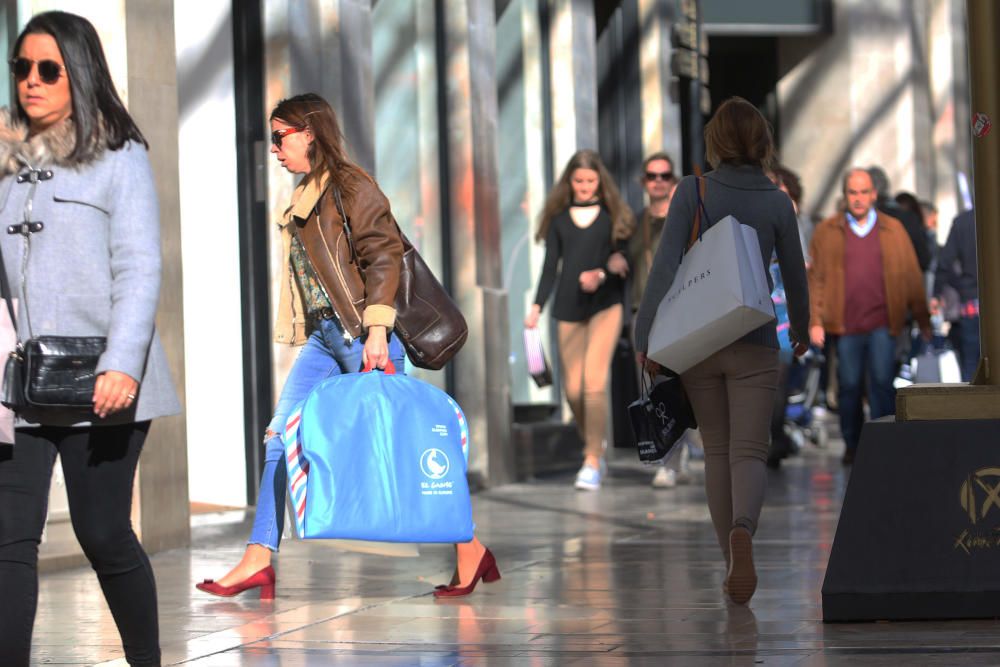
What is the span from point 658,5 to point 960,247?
546 cm

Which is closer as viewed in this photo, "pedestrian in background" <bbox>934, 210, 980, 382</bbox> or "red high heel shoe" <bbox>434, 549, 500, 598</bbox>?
"red high heel shoe" <bbox>434, 549, 500, 598</bbox>

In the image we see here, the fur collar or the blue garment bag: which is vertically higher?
the fur collar

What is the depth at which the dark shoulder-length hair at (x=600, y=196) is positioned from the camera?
12062 millimetres

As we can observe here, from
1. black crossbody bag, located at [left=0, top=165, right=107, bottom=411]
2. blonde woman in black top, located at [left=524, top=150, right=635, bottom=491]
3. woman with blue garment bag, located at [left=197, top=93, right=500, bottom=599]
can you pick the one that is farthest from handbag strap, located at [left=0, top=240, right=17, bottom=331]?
blonde woman in black top, located at [left=524, top=150, right=635, bottom=491]

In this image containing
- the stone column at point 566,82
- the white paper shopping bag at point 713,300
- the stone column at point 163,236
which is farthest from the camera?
the stone column at point 566,82

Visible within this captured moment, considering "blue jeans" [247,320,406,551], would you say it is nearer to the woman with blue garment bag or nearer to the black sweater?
the woman with blue garment bag

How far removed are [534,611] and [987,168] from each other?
6.92ft

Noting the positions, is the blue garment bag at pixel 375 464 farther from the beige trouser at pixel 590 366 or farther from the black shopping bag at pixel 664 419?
the beige trouser at pixel 590 366

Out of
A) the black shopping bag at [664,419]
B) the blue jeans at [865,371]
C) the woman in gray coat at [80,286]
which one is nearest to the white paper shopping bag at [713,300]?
the black shopping bag at [664,419]

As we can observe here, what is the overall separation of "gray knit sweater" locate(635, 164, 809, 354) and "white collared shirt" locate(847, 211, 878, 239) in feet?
19.6

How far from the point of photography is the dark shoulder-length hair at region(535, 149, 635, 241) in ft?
39.6

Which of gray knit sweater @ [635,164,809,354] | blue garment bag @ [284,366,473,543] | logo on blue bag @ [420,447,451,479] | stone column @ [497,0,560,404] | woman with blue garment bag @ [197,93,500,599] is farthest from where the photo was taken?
stone column @ [497,0,560,404]

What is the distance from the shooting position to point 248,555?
22.9 ft

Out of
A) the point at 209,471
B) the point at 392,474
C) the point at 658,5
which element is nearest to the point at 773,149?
the point at 392,474
